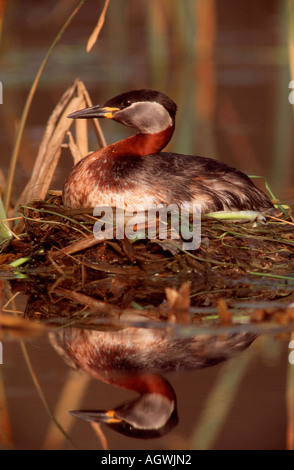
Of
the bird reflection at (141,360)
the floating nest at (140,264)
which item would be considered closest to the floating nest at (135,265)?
the floating nest at (140,264)

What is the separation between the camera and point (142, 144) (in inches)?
246

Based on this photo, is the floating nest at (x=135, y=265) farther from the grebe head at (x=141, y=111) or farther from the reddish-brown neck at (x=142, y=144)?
the grebe head at (x=141, y=111)

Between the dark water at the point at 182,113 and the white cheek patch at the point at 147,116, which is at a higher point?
the white cheek patch at the point at 147,116

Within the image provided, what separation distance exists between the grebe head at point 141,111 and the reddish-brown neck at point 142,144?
35 millimetres

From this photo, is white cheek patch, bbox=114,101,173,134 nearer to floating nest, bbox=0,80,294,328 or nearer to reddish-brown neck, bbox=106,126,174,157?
reddish-brown neck, bbox=106,126,174,157

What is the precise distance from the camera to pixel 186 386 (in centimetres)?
384

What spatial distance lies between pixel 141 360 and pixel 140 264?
1.42 m

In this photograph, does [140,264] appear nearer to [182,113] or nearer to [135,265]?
[135,265]

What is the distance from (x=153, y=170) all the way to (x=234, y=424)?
277 centimetres

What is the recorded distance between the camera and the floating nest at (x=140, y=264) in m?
5.19

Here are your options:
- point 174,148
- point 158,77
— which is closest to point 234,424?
point 174,148

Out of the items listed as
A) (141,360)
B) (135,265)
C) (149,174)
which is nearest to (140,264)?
(135,265)

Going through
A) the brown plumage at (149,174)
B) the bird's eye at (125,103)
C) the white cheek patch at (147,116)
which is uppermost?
the bird's eye at (125,103)

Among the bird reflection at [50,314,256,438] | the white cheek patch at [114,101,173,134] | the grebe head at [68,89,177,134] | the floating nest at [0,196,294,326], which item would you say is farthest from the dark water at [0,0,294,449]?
the white cheek patch at [114,101,173,134]
